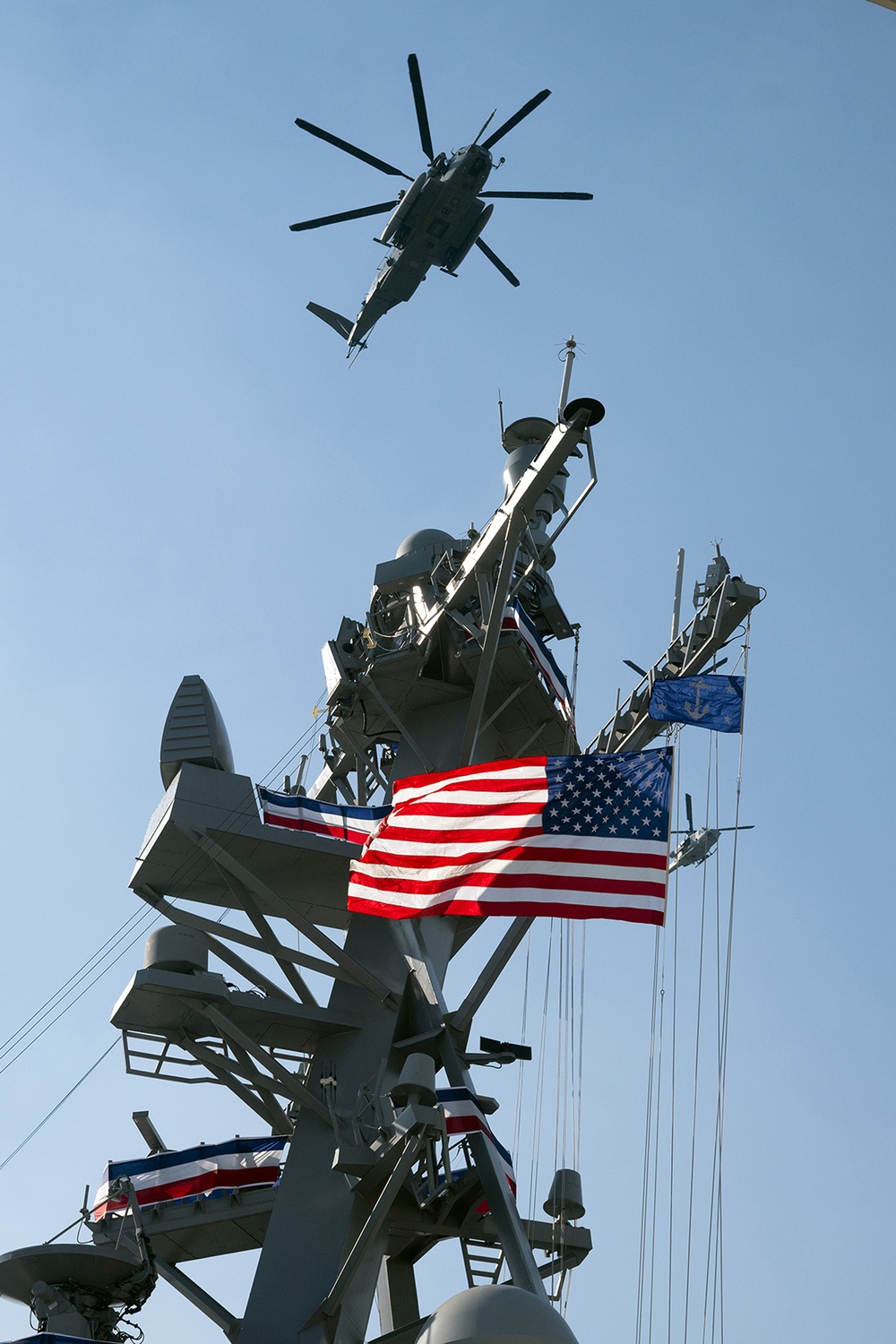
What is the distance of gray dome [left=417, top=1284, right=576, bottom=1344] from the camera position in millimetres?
8977

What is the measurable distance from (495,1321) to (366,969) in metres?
6.89

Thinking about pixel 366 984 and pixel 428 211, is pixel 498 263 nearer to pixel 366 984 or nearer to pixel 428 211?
pixel 428 211

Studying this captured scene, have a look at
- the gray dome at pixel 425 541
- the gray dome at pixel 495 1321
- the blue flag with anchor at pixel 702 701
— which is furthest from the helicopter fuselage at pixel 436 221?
the gray dome at pixel 495 1321

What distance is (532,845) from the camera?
12977mm

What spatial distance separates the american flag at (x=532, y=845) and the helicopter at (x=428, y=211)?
2265 cm

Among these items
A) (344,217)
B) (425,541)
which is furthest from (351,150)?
(425,541)

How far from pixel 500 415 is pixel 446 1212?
956cm

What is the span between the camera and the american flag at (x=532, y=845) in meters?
12.5

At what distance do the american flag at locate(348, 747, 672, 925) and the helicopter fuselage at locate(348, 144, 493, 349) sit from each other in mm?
22614

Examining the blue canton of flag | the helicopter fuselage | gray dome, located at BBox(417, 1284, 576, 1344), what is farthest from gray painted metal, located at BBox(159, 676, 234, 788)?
Answer: the helicopter fuselage

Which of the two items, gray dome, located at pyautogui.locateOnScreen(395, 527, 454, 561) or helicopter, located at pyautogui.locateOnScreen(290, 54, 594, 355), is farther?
helicopter, located at pyautogui.locateOnScreen(290, 54, 594, 355)

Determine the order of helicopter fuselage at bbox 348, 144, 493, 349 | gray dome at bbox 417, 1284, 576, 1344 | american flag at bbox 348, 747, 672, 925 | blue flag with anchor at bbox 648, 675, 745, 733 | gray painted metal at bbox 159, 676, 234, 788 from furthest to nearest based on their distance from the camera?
helicopter fuselage at bbox 348, 144, 493, 349
gray painted metal at bbox 159, 676, 234, 788
blue flag with anchor at bbox 648, 675, 745, 733
american flag at bbox 348, 747, 672, 925
gray dome at bbox 417, 1284, 576, 1344

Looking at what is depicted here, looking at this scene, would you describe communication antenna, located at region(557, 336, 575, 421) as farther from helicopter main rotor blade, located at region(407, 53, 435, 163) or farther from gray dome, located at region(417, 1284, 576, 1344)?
helicopter main rotor blade, located at region(407, 53, 435, 163)

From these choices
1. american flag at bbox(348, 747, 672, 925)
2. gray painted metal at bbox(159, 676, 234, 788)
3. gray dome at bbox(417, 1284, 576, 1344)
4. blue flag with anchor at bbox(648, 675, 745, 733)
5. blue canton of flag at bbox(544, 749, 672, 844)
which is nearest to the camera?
gray dome at bbox(417, 1284, 576, 1344)
